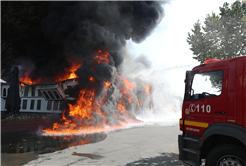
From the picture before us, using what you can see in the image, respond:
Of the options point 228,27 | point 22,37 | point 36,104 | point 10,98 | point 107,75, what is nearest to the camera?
point 228,27

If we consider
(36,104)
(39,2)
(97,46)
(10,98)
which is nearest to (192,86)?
(10,98)

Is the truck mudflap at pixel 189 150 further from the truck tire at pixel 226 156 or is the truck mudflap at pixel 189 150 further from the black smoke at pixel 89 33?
the black smoke at pixel 89 33

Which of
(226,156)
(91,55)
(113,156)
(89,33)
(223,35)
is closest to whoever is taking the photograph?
(226,156)

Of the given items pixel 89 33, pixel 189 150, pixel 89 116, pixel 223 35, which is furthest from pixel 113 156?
pixel 89 33

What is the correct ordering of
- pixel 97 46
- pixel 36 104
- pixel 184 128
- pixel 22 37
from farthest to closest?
1. pixel 22 37
2. pixel 36 104
3. pixel 97 46
4. pixel 184 128

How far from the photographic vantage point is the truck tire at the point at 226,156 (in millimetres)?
3717

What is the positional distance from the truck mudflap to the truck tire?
308 millimetres

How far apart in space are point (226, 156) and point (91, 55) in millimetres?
14267

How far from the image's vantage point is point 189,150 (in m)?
4.62

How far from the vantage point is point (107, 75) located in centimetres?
1616

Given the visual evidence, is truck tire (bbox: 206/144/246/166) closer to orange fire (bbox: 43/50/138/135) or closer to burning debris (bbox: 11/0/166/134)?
orange fire (bbox: 43/50/138/135)

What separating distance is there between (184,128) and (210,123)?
849mm

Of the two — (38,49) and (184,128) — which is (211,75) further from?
(38,49)

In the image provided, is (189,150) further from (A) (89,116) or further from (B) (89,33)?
(B) (89,33)
